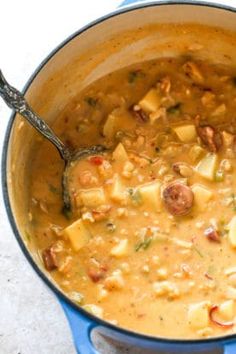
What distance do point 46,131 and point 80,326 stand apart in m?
0.53

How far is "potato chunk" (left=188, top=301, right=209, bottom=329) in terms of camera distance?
2.15m

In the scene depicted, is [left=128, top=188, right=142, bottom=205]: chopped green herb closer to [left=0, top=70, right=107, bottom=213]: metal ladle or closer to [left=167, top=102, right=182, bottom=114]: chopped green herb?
[left=0, top=70, right=107, bottom=213]: metal ladle

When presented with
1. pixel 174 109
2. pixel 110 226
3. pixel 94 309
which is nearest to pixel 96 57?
pixel 174 109

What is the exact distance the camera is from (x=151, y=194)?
229 centimetres

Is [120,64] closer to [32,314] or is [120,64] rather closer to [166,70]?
[166,70]

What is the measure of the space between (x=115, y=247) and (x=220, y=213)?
0.29 metres

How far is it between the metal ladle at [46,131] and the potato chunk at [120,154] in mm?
40

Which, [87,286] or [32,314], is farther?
[32,314]

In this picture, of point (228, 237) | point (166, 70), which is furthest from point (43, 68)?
point (228, 237)

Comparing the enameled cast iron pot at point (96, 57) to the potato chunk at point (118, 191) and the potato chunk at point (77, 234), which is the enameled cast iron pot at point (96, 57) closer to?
the potato chunk at point (77, 234)

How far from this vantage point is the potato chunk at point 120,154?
7.70ft

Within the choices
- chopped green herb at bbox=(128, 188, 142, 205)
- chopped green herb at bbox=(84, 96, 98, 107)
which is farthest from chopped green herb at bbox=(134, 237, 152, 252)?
chopped green herb at bbox=(84, 96, 98, 107)

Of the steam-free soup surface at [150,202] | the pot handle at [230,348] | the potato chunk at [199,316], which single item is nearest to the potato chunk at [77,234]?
the steam-free soup surface at [150,202]

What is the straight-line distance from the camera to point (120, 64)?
2.47 metres
